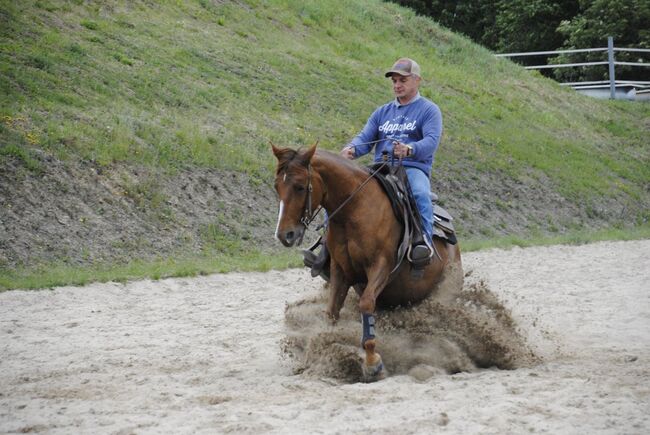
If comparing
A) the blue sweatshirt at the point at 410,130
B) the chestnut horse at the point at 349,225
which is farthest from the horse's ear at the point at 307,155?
the blue sweatshirt at the point at 410,130

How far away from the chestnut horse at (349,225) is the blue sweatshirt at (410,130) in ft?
2.28

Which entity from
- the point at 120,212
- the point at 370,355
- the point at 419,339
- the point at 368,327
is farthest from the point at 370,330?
the point at 120,212

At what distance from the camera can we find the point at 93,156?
16703mm

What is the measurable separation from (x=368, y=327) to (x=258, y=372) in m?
1.29

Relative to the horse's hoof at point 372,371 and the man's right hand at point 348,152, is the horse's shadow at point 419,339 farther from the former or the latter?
the man's right hand at point 348,152

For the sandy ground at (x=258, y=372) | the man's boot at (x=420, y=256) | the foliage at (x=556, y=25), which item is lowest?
the sandy ground at (x=258, y=372)

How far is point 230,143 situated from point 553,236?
815 centimetres

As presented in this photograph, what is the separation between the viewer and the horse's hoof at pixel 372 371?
26.8ft

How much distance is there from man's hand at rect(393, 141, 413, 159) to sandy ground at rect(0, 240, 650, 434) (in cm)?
184

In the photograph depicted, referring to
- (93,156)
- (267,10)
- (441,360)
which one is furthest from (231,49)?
(441,360)

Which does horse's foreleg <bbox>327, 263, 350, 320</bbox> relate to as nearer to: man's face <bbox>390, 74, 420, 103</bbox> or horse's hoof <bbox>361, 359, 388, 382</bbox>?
horse's hoof <bbox>361, 359, 388, 382</bbox>

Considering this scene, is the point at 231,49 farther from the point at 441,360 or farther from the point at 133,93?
the point at 441,360

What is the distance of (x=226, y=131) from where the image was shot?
2012 cm

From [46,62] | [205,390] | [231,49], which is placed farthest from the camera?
[231,49]
